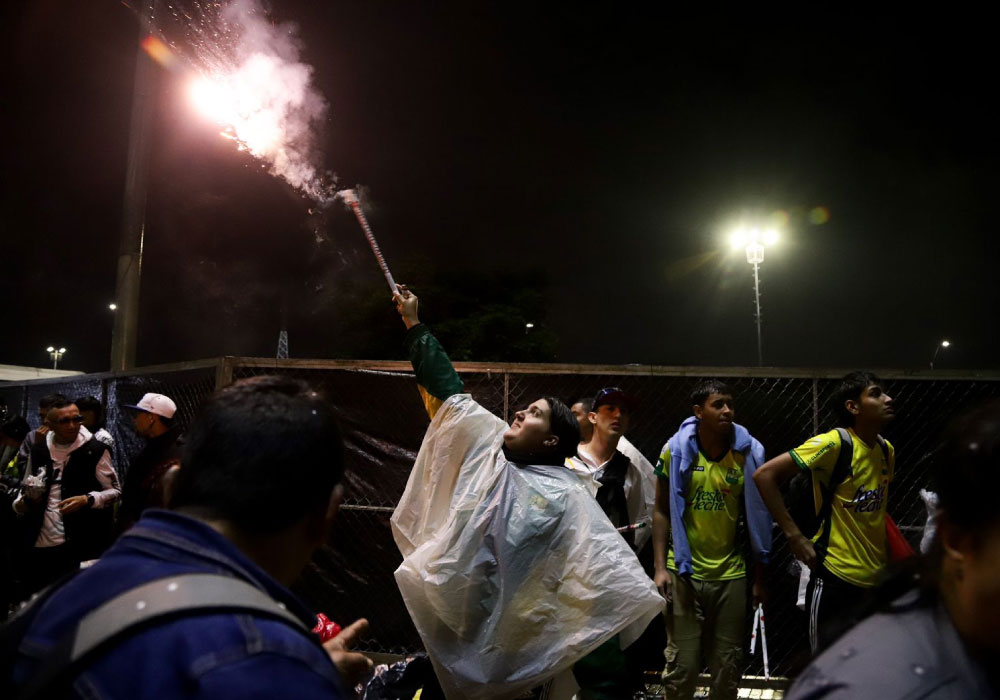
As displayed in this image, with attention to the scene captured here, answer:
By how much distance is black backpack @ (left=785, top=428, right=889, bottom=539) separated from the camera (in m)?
4.05

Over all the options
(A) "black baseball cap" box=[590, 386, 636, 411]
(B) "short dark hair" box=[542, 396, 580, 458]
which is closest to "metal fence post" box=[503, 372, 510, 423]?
(A) "black baseball cap" box=[590, 386, 636, 411]

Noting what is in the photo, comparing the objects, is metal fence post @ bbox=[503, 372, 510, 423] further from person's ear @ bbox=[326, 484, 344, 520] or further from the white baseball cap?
person's ear @ bbox=[326, 484, 344, 520]

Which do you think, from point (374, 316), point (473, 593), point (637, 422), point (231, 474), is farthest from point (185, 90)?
point (374, 316)

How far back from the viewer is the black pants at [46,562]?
5348 mm

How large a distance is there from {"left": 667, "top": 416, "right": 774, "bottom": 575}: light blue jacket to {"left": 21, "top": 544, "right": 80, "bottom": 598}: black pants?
4842 mm

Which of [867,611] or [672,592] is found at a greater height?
[867,611]

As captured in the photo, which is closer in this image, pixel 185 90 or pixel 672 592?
pixel 672 592

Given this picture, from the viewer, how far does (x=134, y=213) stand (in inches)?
339

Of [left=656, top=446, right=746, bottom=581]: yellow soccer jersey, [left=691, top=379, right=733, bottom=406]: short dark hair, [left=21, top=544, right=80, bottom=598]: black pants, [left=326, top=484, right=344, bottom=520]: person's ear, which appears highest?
[left=691, top=379, right=733, bottom=406]: short dark hair

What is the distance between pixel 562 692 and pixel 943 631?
2710 millimetres

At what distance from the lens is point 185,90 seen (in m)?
9.34

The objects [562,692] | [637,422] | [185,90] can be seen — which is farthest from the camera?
[185,90]

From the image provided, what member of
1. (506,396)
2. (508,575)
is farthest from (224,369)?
(508,575)

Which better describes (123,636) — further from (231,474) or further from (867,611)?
(867,611)
